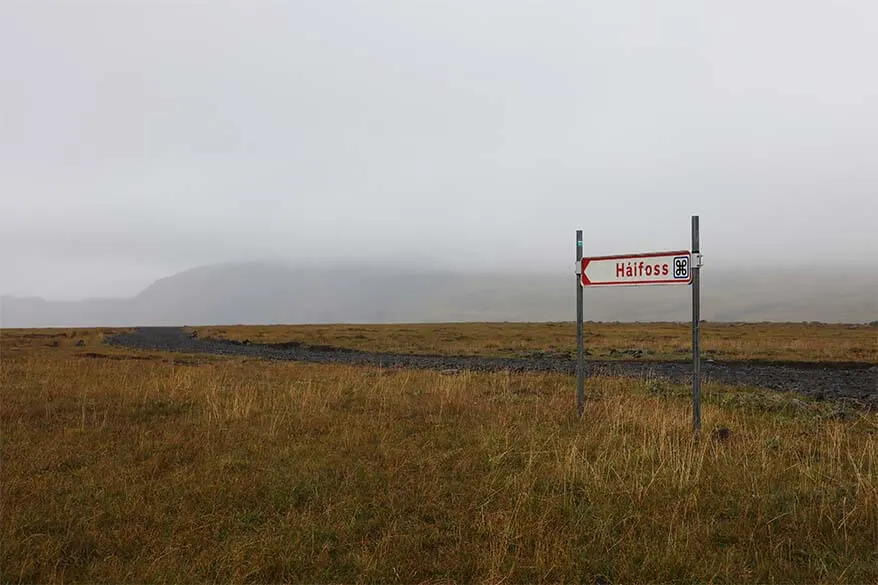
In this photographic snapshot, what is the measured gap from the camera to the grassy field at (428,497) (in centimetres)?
436

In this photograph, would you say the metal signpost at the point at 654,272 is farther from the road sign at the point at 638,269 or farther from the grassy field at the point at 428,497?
the grassy field at the point at 428,497

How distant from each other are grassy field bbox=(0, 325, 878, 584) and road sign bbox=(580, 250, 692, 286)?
2.53m

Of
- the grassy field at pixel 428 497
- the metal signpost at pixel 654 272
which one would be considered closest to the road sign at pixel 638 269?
the metal signpost at pixel 654 272

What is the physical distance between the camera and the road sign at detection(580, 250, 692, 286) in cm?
820

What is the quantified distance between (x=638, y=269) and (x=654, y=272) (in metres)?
0.28

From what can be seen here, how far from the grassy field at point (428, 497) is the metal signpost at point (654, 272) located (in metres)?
1.46

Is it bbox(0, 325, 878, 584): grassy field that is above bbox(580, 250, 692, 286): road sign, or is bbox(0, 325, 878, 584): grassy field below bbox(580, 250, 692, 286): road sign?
below

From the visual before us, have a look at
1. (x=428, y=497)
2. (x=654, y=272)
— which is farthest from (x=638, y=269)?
(x=428, y=497)

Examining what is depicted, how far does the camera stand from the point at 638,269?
28.4ft

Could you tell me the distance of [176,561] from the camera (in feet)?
14.3

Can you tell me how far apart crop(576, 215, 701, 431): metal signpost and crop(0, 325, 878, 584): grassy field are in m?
1.46

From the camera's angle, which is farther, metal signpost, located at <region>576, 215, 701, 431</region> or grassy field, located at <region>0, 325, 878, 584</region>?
metal signpost, located at <region>576, 215, 701, 431</region>

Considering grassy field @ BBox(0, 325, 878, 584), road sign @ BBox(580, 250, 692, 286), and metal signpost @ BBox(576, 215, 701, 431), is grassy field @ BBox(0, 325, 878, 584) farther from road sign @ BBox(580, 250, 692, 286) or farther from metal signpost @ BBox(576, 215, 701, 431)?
road sign @ BBox(580, 250, 692, 286)

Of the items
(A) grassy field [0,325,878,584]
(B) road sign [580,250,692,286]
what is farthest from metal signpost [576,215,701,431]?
(A) grassy field [0,325,878,584]
